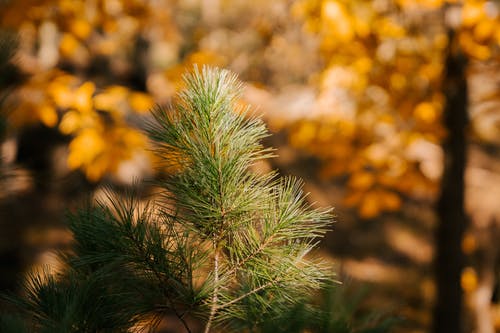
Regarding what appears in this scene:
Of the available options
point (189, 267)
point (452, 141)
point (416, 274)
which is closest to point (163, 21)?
point (452, 141)

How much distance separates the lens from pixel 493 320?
6059 mm

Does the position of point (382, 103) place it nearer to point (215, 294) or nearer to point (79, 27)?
point (79, 27)

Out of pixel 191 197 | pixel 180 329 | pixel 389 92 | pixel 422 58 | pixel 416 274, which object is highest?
pixel 422 58

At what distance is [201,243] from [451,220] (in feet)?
9.11

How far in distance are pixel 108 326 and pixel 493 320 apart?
20.5ft

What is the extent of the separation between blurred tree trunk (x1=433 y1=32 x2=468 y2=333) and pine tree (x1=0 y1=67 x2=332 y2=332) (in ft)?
8.34

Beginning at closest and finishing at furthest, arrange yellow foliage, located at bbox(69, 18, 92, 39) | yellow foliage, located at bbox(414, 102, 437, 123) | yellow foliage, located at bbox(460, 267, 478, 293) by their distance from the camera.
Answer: yellow foliage, located at bbox(69, 18, 92, 39) → yellow foliage, located at bbox(414, 102, 437, 123) → yellow foliage, located at bbox(460, 267, 478, 293)

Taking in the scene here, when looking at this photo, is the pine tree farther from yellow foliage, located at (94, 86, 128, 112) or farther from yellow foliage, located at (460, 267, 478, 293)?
yellow foliage, located at (460, 267, 478, 293)

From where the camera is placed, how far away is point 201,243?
1167 millimetres

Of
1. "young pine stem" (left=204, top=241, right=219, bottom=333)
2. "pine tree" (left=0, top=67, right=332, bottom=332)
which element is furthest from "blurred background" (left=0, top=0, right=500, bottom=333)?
"young pine stem" (left=204, top=241, right=219, bottom=333)

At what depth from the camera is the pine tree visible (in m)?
1.10

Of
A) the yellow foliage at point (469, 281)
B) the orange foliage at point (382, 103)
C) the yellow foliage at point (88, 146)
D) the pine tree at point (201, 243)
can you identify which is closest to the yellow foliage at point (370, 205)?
the orange foliage at point (382, 103)

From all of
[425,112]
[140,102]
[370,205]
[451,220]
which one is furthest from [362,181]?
[140,102]

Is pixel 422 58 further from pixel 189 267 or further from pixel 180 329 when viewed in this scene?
pixel 180 329
